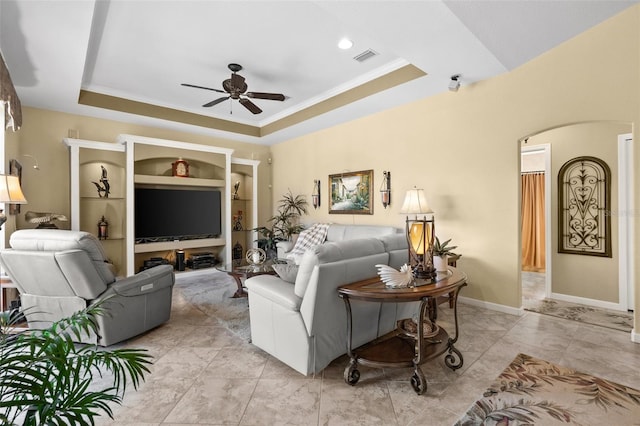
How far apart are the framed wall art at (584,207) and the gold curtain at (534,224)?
1.82m

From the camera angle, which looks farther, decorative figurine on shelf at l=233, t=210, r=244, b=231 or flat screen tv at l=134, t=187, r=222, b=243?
decorative figurine on shelf at l=233, t=210, r=244, b=231

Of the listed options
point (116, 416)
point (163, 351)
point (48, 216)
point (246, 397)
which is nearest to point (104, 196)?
point (48, 216)

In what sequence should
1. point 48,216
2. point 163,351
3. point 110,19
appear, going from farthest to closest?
point 48,216
point 110,19
point 163,351

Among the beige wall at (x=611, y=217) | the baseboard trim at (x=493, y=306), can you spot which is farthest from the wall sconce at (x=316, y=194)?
the beige wall at (x=611, y=217)

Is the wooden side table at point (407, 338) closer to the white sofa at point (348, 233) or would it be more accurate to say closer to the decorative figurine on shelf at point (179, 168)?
the white sofa at point (348, 233)

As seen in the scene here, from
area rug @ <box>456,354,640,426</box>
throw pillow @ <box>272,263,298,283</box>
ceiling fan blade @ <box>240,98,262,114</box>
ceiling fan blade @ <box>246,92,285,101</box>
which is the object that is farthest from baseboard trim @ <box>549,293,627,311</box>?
ceiling fan blade @ <box>240,98,262,114</box>

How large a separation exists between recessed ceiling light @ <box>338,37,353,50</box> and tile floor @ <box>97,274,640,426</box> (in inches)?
131

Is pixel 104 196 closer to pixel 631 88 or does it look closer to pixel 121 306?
pixel 121 306

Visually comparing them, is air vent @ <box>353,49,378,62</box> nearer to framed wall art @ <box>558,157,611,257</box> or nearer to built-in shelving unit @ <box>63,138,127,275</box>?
framed wall art @ <box>558,157,611,257</box>

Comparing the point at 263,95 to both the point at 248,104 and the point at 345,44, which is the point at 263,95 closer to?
the point at 248,104

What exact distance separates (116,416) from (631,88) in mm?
4986

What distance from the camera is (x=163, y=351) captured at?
2.89 m

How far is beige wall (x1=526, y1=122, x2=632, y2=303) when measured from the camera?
4.02 meters

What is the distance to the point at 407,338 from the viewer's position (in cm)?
262
